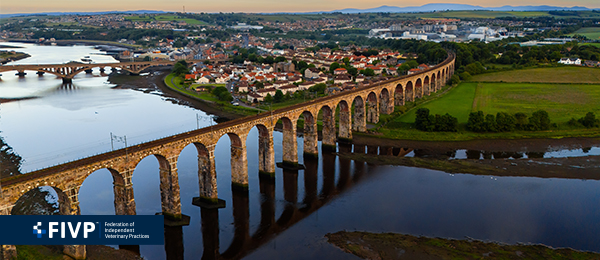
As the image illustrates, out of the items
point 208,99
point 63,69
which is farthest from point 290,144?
point 63,69

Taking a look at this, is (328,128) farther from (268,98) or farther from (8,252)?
(8,252)

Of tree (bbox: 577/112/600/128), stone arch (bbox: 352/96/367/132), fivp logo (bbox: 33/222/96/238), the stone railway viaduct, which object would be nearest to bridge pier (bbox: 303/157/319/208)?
stone arch (bbox: 352/96/367/132)

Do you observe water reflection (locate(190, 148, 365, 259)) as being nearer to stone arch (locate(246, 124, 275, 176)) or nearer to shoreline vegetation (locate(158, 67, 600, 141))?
stone arch (locate(246, 124, 275, 176))

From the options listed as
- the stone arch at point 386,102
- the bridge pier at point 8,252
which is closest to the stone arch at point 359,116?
the stone arch at point 386,102

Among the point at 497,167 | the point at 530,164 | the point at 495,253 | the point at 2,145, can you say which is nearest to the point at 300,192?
the point at 495,253

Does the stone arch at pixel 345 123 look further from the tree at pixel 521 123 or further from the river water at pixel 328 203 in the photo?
the tree at pixel 521 123

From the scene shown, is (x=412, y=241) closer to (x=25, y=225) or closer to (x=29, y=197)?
(x=25, y=225)
